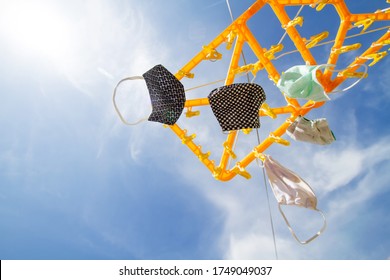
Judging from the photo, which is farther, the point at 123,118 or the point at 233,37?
the point at 233,37

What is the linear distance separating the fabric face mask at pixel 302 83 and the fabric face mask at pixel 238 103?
0.62 meters

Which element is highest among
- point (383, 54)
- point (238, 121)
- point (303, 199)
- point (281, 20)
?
point (281, 20)

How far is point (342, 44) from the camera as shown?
604cm

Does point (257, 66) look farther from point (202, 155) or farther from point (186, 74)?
point (202, 155)

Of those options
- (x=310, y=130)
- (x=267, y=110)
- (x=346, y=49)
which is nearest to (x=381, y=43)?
(x=346, y=49)

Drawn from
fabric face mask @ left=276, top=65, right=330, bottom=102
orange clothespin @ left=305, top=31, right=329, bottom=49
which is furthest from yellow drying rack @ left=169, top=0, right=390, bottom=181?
fabric face mask @ left=276, top=65, right=330, bottom=102

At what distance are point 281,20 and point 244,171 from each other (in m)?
3.04

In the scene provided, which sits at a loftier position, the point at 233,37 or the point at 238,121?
the point at 233,37

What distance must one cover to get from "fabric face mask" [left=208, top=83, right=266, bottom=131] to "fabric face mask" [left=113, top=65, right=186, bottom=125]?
0.71 m

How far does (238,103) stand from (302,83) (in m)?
1.25

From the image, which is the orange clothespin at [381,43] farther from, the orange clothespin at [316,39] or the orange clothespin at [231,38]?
the orange clothespin at [231,38]

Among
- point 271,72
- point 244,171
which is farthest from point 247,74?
point 244,171

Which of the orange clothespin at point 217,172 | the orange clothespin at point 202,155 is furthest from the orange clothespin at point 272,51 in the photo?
the orange clothespin at point 217,172

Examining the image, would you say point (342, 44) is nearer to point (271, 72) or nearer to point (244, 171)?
point (271, 72)
